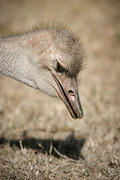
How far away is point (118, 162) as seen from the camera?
278cm

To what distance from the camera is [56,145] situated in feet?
10.6

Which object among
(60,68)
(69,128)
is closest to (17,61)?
(60,68)

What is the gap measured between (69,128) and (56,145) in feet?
1.63

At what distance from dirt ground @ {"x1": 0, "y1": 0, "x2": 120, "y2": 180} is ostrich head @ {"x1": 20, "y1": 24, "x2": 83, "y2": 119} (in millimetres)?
469

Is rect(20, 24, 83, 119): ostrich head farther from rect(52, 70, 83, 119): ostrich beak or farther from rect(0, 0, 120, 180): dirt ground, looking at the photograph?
rect(0, 0, 120, 180): dirt ground

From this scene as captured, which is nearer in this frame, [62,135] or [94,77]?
[62,135]

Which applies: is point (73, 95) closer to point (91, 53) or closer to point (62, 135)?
point (62, 135)

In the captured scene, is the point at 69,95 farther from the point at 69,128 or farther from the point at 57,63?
the point at 69,128

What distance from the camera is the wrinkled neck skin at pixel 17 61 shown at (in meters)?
2.56

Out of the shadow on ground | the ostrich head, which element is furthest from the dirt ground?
the ostrich head

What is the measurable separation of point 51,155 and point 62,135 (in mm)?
602

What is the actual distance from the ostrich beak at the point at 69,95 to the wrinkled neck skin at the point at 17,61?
257 mm

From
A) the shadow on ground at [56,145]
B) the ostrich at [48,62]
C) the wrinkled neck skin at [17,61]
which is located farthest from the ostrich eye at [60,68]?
the shadow on ground at [56,145]

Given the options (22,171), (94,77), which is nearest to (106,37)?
(94,77)
